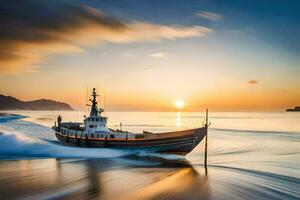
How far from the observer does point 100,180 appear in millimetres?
23781

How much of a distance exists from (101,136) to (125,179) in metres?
16.9

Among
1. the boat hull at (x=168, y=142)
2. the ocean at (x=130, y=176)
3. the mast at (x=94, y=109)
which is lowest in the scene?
the ocean at (x=130, y=176)

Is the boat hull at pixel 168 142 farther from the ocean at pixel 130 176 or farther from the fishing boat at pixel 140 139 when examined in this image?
the ocean at pixel 130 176

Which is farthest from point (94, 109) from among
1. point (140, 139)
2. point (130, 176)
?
point (130, 176)

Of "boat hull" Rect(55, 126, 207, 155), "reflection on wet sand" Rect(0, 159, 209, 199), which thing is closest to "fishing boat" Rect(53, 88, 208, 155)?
"boat hull" Rect(55, 126, 207, 155)

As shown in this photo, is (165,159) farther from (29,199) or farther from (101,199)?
(29,199)

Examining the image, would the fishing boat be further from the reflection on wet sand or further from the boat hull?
the reflection on wet sand

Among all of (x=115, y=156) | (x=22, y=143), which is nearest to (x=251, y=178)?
(x=115, y=156)

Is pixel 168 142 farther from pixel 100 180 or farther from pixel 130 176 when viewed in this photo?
Result: pixel 100 180

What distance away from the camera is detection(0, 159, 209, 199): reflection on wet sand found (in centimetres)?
1945

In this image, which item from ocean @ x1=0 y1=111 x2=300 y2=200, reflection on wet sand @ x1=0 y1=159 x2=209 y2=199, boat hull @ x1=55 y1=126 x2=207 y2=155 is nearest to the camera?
reflection on wet sand @ x1=0 y1=159 x2=209 y2=199

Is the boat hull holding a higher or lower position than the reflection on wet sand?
higher

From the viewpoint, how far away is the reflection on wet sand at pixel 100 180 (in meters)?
19.5

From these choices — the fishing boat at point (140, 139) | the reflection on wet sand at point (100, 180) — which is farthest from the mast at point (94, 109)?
the reflection on wet sand at point (100, 180)
